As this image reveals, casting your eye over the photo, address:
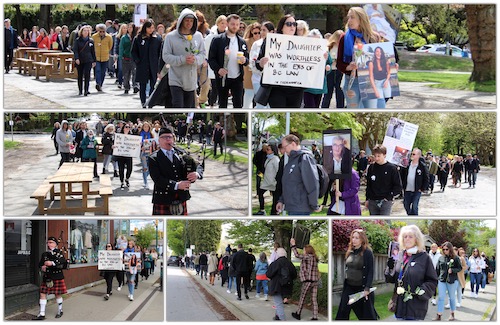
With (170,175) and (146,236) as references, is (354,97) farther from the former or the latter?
(146,236)

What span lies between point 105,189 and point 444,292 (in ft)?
15.0

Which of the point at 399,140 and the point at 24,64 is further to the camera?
the point at 24,64

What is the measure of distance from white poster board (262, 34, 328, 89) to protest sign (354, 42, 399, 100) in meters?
0.51

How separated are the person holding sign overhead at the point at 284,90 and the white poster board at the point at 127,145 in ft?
5.84

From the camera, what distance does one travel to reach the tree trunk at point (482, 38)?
610 inches

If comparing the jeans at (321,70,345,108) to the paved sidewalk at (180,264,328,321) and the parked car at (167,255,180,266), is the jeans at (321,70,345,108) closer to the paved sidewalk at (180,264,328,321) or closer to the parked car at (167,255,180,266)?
the paved sidewalk at (180,264,328,321)

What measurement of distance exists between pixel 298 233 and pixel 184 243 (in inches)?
57.7

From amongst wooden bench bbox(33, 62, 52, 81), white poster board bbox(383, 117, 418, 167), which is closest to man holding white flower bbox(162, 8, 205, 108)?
white poster board bbox(383, 117, 418, 167)

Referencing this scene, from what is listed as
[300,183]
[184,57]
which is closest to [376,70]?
[300,183]

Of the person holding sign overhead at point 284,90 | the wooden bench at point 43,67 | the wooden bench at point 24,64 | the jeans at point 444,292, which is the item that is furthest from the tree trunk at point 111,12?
the jeans at point 444,292

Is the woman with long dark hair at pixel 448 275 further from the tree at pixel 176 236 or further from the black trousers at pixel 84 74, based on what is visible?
the black trousers at pixel 84 74

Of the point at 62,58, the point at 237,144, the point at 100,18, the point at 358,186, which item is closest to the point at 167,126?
the point at 237,144

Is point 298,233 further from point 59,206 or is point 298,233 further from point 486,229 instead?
point 59,206

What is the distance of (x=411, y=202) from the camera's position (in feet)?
34.2
